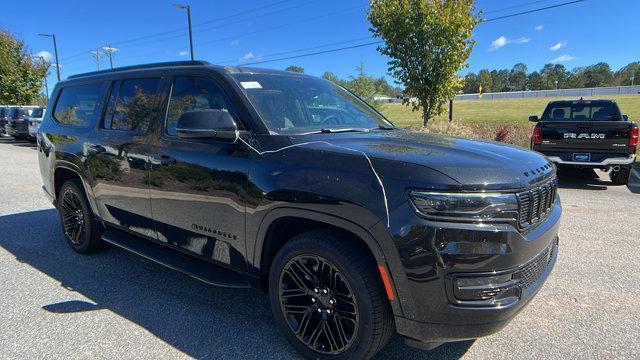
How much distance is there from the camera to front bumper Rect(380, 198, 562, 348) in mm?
2201

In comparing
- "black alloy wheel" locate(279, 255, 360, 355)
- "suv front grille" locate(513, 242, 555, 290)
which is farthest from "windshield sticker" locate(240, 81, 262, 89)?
"suv front grille" locate(513, 242, 555, 290)

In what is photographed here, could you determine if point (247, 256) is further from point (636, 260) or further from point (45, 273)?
point (636, 260)

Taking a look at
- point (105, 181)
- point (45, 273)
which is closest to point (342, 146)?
point (105, 181)

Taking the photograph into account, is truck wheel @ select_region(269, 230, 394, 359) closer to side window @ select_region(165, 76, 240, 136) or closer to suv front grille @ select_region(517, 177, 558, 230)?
suv front grille @ select_region(517, 177, 558, 230)

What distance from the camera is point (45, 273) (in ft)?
14.2

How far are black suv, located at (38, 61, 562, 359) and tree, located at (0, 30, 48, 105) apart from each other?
36.3 m

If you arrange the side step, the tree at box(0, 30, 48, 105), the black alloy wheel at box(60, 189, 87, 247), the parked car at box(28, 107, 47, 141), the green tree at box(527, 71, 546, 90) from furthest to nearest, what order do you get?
the green tree at box(527, 71, 546, 90) < the tree at box(0, 30, 48, 105) < the parked car at box(28, 107, 47, 141) < the black alloy wheel at box(60, 189, 87, 247) < the side step

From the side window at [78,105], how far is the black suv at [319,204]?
151mm

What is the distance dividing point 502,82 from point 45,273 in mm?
154180

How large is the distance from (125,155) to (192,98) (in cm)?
86

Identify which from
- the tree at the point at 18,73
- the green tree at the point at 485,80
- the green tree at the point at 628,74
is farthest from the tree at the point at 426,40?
the green tree at the point at 628,74

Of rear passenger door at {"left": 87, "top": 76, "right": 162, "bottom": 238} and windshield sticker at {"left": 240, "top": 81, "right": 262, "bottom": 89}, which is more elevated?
windshield sticker at {"left": 240, "top": 81, "right": 262, "bottom": 89}

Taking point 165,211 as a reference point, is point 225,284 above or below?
below

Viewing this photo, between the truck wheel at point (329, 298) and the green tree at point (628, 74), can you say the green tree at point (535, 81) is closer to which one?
the green tree at point (628, 74)
